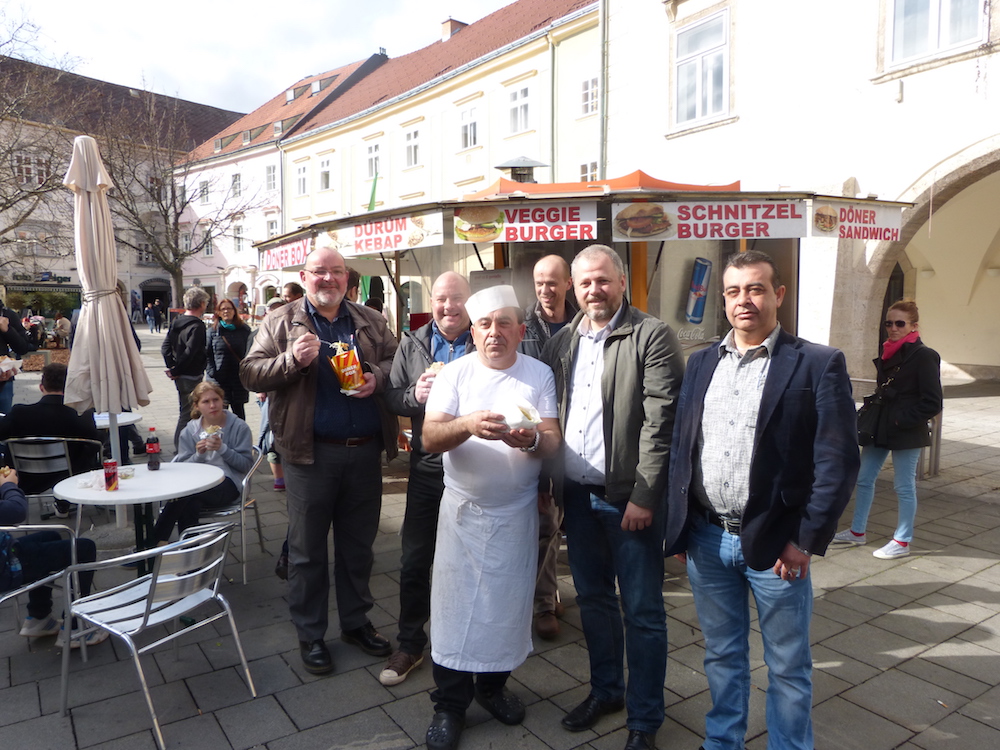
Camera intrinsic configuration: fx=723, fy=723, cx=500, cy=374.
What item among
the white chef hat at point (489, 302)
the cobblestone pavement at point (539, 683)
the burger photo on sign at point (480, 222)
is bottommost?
the cobblestone pavement at point (539, 683)

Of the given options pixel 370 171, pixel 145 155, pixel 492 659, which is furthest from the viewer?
pixel 370 171

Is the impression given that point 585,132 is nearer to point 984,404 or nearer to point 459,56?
point 459,56

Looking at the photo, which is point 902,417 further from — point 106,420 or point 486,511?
point 106,420

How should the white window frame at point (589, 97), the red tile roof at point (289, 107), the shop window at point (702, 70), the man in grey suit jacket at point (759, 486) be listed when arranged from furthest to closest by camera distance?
→ the red tile roof at point (289, 107), the white window frame at point (589, 97), the shop window at point (702, 70), the man in grey suit jacket at point (759, 486)

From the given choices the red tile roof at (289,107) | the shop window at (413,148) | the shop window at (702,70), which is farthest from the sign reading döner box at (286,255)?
the red tile roof at (289,107)

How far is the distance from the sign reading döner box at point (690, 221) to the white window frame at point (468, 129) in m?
18.4

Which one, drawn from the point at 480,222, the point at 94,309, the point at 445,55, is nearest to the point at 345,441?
the point at 94,309

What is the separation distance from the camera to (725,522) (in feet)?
8.09

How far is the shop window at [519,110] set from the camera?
21.0 meters

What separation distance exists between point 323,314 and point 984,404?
12394 millimetres

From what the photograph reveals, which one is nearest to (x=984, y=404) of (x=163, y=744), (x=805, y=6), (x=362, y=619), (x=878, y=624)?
(x=805, y=6)

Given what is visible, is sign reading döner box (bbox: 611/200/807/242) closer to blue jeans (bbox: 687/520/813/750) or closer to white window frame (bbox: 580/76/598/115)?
blue jeans (bbox: 687/520/813/750)

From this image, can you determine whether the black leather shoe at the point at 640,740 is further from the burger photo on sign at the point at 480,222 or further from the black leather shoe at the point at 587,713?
the burger photo on sign at the point at 480,222

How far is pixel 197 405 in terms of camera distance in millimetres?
4820
